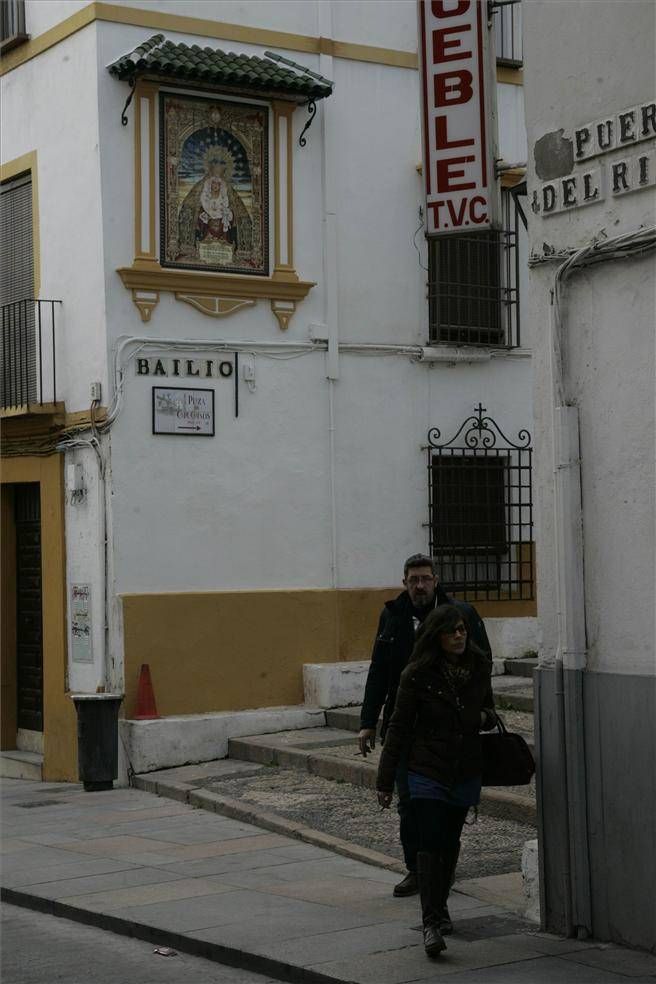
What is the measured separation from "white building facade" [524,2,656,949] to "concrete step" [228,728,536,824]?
272cm

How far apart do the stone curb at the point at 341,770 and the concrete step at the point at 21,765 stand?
7.68 ft

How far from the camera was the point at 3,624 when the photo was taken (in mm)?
16328

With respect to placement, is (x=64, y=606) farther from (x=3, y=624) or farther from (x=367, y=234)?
(x=367, y=234)

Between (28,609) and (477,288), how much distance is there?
578cm

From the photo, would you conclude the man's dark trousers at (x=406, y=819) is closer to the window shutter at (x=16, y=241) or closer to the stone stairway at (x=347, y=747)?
the stone stairway at (x=347, y=747)

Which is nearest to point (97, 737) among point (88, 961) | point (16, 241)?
point (16, 241)

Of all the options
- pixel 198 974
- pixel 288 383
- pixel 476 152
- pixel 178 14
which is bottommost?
pixel 198 974

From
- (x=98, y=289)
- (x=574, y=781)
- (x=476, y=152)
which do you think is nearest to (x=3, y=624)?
(x=98, y=289)

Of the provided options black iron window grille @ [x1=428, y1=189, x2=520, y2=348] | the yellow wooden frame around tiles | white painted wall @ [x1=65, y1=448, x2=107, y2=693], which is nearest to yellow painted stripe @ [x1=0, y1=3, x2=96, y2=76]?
the yellow wooden frame around tiles

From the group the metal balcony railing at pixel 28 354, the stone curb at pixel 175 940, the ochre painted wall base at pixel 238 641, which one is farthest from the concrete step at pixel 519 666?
the stone curb at pixel 175 940

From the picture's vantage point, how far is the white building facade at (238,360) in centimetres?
1454

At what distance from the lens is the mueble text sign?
14594 mm

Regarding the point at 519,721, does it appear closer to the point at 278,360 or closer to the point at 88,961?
the point at 278,360

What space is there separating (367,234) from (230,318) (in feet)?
5.98
